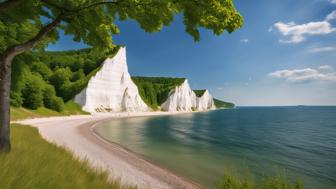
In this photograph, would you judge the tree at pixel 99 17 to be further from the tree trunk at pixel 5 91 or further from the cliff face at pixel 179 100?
the cliff face at pixel 179 100

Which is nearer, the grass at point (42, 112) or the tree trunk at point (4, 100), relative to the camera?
the tree trunk at point (4, 100)

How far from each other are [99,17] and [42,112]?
165ft

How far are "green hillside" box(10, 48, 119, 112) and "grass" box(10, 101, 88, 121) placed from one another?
1269 millimetres

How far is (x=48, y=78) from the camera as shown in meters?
80.2


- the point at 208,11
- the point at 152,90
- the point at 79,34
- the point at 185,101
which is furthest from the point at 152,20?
the point at 185,101

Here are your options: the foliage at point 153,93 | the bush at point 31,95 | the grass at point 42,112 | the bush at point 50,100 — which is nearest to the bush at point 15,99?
the grass at point 42,112

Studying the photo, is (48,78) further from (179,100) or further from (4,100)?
(4,100)

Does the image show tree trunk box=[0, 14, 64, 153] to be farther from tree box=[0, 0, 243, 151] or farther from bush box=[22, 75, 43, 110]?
bush box=[22, 75, 43, 110]

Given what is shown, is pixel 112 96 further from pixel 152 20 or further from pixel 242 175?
pixel 152 20

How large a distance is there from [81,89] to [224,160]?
63.4 meters

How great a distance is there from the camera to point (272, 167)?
1627 cm

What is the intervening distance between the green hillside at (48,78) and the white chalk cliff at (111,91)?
2.96m

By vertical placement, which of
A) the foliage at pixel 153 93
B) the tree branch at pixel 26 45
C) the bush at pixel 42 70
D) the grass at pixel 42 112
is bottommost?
the grass at pixel 42 112

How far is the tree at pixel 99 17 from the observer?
4688mm
